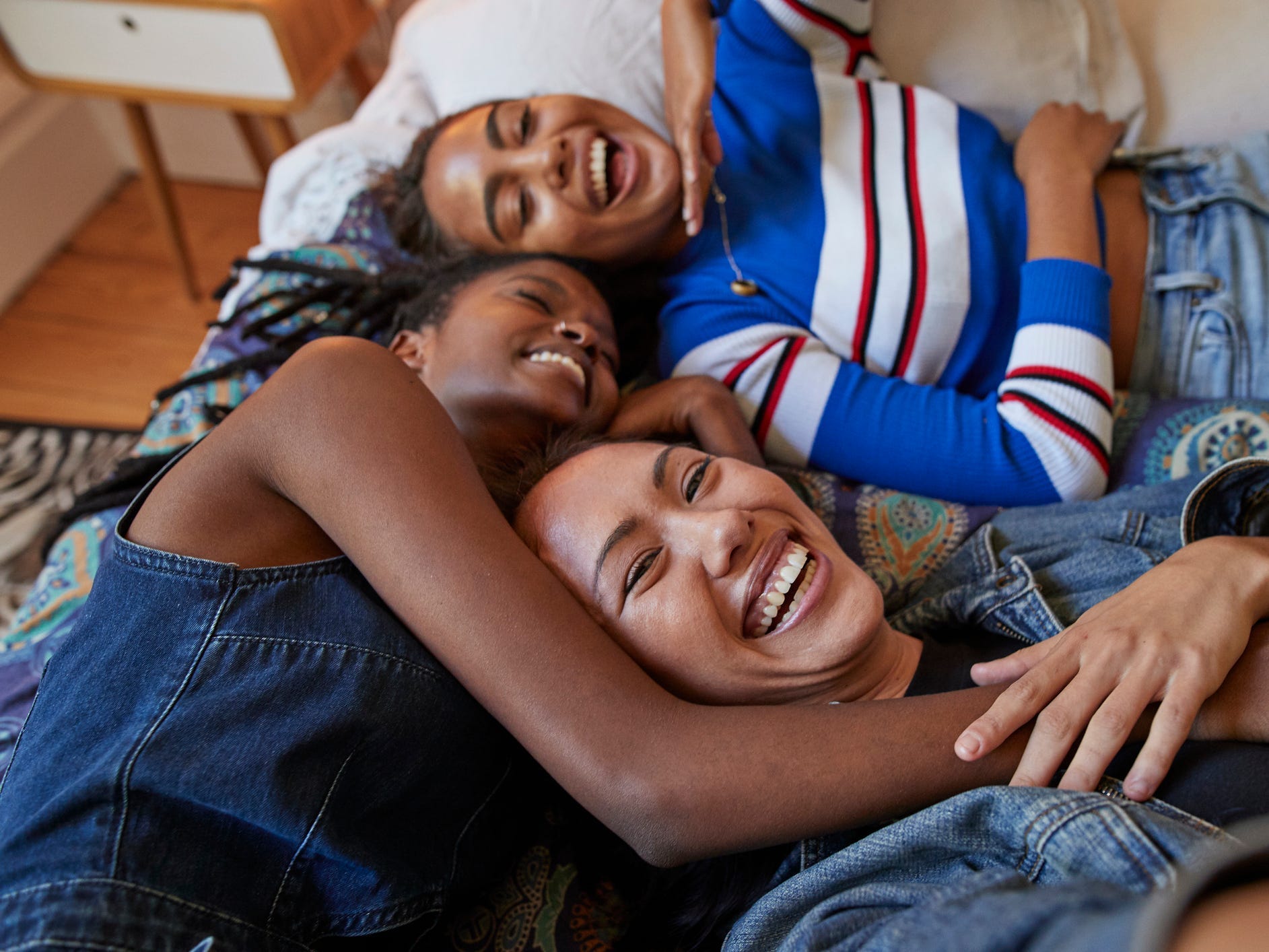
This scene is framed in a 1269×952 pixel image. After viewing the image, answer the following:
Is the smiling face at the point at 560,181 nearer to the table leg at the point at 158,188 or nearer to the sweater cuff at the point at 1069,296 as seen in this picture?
the sweater cuff at the point at 1069,296

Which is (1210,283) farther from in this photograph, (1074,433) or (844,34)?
(844,34)

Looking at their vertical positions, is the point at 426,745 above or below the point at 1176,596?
below

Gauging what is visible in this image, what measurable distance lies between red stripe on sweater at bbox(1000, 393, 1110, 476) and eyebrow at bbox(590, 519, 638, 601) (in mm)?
612

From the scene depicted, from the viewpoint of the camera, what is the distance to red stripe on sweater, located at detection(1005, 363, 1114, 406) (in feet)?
3.79

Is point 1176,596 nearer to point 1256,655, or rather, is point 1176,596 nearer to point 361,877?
point 1256,655

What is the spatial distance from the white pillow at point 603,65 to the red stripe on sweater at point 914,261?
0.24 metres

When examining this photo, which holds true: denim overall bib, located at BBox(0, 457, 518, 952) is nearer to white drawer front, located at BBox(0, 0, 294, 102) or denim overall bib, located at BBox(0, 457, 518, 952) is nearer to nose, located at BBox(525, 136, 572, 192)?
nose, located at BBox(525, 136, 572, 192)

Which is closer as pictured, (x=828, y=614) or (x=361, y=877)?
(x=361, y=877)

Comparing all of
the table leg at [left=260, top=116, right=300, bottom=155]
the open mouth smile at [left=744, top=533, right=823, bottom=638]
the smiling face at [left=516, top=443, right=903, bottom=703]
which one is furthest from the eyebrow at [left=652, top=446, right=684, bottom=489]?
the table leg at [left=260, top=116, right=300, bottom=155]

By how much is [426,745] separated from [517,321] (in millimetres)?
575

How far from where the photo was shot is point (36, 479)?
212 centimetres

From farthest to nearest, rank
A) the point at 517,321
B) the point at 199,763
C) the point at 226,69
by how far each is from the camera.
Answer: the point at 226,69, the point at 517,321, the point at 199,763

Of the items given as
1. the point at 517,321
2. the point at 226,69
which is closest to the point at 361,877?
the point at 517,321

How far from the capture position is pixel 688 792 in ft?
2.34
